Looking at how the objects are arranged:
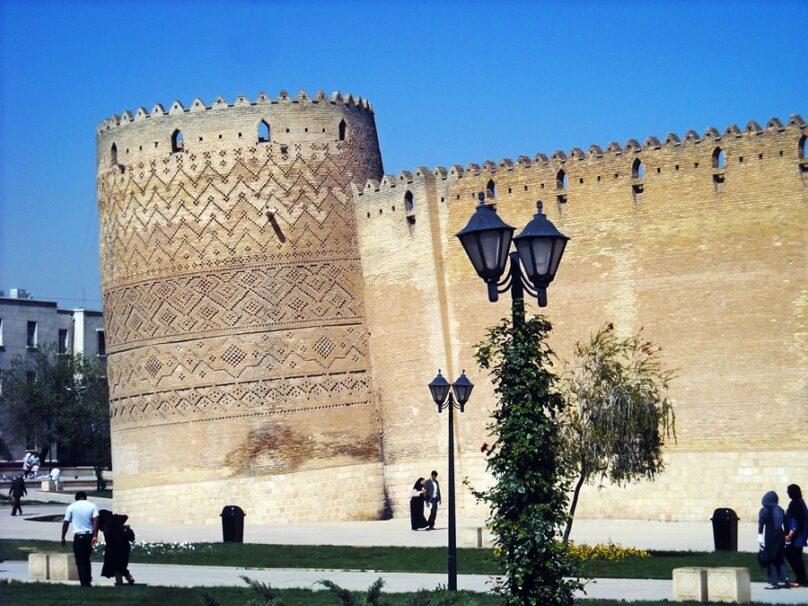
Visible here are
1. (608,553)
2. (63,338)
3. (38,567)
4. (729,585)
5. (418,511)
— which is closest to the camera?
(729,585)

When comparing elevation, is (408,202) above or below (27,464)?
above

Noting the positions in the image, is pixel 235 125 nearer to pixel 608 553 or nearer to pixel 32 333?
pixel 608 553

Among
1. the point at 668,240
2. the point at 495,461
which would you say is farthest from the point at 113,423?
the point at 495,461

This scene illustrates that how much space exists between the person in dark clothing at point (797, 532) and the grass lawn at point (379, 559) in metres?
0.65

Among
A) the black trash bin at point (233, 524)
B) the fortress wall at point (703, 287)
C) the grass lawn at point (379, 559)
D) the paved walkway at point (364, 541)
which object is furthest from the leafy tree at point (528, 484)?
the fortress wall at point (703, 287)

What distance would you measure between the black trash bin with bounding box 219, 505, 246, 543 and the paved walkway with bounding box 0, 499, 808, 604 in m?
0.55

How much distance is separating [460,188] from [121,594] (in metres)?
11.1

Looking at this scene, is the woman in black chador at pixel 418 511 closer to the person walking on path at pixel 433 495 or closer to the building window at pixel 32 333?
the person walking on path at pixel 433 495

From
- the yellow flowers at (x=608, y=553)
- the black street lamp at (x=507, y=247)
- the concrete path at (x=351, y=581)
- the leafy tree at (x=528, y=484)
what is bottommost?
the concrete path at (x=351, y=581)

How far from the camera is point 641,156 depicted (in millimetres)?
20609

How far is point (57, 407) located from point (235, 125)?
19.8 metres

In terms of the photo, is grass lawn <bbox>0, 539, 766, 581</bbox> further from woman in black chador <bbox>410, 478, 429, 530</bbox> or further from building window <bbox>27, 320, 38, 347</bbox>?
building window <bbox>27, 320, 38, 347</bbox>

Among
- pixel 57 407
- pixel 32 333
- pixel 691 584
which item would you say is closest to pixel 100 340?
pixel 32 333

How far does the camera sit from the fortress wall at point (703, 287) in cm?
1905
